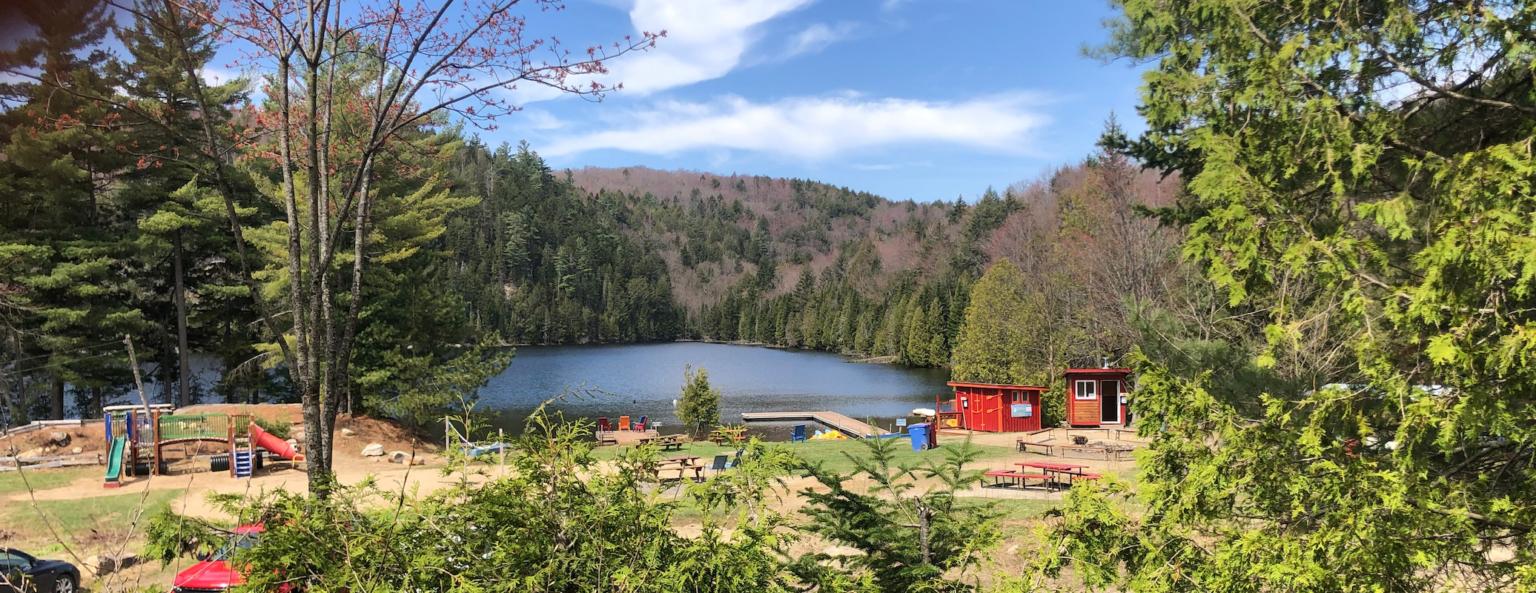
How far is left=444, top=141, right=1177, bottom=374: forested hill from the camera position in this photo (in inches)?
1238

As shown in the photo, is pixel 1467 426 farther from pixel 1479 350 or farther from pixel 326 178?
pixel 326 178

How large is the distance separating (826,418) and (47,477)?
22031mm

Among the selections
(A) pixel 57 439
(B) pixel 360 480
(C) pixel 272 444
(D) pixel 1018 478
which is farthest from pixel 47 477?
(D) pixel 1018 478

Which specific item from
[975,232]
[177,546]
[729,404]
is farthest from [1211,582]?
[975,232]

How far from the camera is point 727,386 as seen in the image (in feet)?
165

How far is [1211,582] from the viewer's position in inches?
164

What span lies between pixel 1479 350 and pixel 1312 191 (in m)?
1.44

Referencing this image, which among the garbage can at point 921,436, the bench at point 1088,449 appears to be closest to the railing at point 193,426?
the garbage can at point 921,436

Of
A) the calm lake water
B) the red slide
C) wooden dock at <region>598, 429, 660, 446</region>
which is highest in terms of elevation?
the red slide

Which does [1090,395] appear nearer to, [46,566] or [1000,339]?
[1000,339]

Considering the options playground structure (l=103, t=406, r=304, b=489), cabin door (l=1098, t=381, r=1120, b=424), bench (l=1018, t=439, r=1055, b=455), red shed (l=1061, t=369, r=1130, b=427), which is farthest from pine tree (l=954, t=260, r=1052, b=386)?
playground structure (l=103, t=406, r=304, b=489)

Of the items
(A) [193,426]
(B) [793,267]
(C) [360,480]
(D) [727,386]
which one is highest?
(B) [793,267]

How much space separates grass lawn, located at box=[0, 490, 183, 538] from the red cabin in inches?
754

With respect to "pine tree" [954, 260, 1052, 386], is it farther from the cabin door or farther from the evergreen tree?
the evergreen tree
